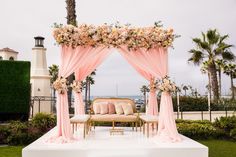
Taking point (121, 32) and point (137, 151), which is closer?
point (137, 151)

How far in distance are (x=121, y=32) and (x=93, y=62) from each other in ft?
5.75

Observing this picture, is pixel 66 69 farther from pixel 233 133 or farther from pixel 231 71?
pixel 231 71

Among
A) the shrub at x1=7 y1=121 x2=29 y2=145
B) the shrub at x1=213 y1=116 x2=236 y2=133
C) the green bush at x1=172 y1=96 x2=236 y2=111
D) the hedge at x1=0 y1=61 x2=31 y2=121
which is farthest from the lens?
the green bush at x1=172 y1=96 x2=236 y2=111

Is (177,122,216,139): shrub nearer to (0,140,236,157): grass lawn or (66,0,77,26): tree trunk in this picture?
(0,140,236,157): grass lawn

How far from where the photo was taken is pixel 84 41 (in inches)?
349

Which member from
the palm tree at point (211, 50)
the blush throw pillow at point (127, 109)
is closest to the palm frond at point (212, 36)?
the palm tree at point (211, 50)

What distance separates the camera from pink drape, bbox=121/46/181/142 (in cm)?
856

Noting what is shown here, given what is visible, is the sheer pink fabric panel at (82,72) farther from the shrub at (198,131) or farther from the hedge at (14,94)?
the hedge at (14,94)

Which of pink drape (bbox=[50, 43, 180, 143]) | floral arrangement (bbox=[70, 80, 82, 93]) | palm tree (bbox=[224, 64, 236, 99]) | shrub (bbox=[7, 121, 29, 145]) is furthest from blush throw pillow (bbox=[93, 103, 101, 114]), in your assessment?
palm tree (bbox=[224, 64, 236, 99])

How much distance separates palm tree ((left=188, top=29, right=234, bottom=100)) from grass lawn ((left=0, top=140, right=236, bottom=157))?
16809 mm

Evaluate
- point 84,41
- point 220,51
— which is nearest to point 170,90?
point 84,41

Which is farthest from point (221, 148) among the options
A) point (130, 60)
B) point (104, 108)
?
point (130, 60)

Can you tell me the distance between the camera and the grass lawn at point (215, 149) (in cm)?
1024

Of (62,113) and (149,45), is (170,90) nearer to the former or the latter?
(149,45)
